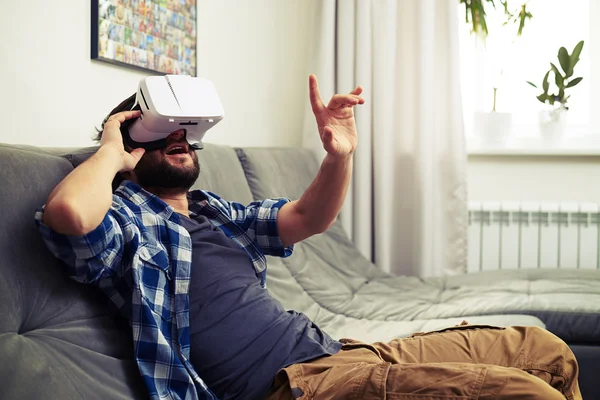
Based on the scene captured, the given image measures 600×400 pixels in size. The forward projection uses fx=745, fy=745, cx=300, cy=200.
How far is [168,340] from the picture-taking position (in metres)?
1.34

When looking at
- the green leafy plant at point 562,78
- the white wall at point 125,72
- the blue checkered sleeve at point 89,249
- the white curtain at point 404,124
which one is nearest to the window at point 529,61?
the green leafy plant at point 562,78

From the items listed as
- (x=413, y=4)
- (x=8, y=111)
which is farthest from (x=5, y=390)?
(x=413, y=4)

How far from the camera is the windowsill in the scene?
335cm

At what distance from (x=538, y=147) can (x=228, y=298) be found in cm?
239

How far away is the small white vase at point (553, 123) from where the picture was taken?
3367mm

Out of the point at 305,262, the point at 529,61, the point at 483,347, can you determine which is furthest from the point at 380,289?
the point at 529,61

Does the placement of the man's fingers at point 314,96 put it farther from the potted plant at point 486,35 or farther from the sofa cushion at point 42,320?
the potted plant at point 486,35

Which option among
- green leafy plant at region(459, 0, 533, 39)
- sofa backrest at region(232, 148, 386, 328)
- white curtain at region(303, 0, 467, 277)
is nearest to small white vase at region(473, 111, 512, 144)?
white curtain at region(303, 0, 467, 277)

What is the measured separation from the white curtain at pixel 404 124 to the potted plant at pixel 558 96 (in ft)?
1.42

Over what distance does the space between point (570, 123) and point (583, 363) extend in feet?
5.45

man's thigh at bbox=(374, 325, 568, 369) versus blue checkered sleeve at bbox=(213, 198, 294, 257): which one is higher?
blue checkered sleeve at bbox=(213, 198, 294, 257)

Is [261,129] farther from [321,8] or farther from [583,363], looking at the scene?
[583,363]

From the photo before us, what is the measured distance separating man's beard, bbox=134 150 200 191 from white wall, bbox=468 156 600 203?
224 centimetres

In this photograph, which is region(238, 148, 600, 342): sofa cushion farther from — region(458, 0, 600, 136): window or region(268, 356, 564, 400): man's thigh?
region(458, 0, 600, 136): window
